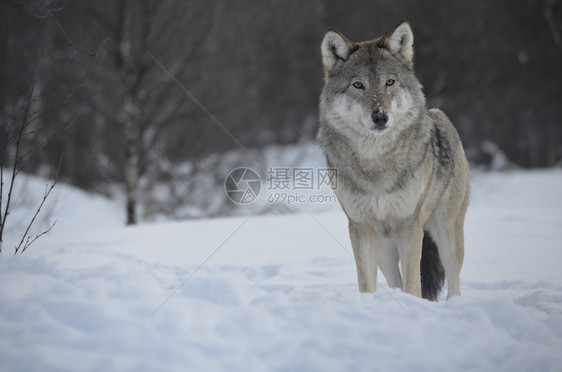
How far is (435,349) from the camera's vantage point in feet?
7.04

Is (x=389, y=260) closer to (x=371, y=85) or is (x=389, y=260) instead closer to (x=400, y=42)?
(x=371, y=85)

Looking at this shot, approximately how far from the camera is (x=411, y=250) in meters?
3.18

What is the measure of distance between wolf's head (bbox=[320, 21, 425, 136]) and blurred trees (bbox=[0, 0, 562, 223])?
2.56m

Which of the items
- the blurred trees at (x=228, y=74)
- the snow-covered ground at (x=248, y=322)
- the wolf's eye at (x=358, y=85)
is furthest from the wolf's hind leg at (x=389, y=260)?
the blurred trees at (x=228, y=74)

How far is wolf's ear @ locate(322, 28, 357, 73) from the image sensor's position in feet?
11.2

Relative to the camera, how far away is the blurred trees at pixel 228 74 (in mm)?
7738

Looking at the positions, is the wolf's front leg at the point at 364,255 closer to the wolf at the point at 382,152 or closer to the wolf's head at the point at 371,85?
the wolf at the point at 382,152

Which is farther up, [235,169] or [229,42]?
[229,42]

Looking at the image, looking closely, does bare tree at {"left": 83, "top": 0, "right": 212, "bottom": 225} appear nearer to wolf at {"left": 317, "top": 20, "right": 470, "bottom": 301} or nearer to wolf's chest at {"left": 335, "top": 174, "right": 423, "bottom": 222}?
wolf at {"left": 317, "top": 20, "right": 470, "bottom": 301}

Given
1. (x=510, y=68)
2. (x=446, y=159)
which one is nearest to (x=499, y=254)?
(x=446, y=159)

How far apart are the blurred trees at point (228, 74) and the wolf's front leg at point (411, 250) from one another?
10.9 ft

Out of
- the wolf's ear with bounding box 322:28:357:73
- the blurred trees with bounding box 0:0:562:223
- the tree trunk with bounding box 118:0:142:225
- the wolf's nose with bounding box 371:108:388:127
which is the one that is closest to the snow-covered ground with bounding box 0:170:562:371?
the wolf's nose with bounding box 371:108:388:127

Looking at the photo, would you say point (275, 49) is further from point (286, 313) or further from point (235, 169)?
point (286, 313)

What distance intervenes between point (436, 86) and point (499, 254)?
724cm
